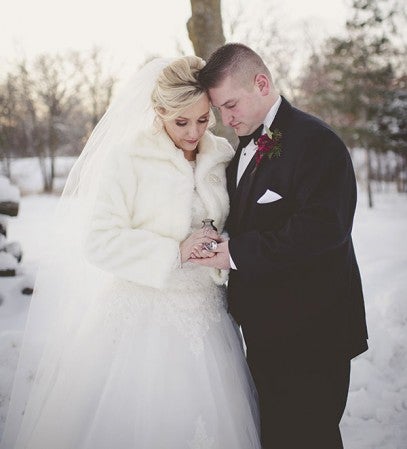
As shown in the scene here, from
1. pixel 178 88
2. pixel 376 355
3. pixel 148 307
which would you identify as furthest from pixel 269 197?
pixel 376 355

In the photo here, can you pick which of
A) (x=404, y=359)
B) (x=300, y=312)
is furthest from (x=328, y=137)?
(x=404, y=359)

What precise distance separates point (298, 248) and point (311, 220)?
6.1 inches

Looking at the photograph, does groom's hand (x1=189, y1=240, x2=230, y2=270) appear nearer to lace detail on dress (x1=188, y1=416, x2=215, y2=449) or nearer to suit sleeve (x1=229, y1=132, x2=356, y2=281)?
suit sleeve (x1=229, y1=132, x2=356, y2=281)

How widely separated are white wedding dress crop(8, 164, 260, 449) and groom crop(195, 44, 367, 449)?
202mm

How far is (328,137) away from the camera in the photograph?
2.07 meters

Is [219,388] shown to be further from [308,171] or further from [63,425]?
[308,171]

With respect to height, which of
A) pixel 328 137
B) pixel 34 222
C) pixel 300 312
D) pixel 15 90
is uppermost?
pixel 328 137

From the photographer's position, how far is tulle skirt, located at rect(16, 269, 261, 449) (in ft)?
6.91

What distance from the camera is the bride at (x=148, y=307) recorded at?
2137mm

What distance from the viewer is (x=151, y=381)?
7.09ft

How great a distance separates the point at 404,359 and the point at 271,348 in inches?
84.5

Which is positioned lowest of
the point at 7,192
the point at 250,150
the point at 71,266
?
the point at 7,192

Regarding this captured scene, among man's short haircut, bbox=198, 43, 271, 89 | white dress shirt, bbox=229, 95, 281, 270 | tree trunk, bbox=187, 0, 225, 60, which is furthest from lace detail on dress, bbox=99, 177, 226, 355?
tree trunk, bbox=187, 0, 225, 60

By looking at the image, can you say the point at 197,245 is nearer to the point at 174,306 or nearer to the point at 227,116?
the point at 174,306
